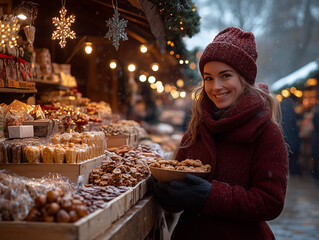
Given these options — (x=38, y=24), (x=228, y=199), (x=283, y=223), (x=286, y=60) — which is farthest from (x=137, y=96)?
(x=228, y=199)

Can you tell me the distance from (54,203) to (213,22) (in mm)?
6420

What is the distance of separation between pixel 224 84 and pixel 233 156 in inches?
17.4

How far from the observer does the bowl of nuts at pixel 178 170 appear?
6.12ft

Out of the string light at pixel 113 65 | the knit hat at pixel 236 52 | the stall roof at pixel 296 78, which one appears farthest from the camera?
the stall roof at pixel 296 78

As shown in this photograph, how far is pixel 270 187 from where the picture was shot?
65.4 inches

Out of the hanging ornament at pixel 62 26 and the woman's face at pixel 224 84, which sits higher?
the hanging ornament at pixel 62 26

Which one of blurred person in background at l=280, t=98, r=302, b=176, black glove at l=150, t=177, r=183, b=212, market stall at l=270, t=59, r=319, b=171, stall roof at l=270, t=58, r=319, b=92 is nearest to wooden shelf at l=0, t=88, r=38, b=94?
black glove at l=150, t=177, r=183, b=212

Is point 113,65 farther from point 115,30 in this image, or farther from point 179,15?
point 179,15

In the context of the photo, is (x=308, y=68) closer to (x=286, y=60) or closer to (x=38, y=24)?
(x=286, y=60)

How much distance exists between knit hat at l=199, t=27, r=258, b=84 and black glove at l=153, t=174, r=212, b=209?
719 mm

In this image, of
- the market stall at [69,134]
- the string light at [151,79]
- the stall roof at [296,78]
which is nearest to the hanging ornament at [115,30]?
the market stall at [69,134]

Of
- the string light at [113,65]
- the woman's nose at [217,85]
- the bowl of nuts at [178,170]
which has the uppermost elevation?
the string light at [113,65]

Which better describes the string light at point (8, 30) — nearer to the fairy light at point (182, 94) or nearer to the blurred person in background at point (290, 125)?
the blurred person in background at point (290, 125)

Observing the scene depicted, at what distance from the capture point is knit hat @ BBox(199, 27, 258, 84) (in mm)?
1933
